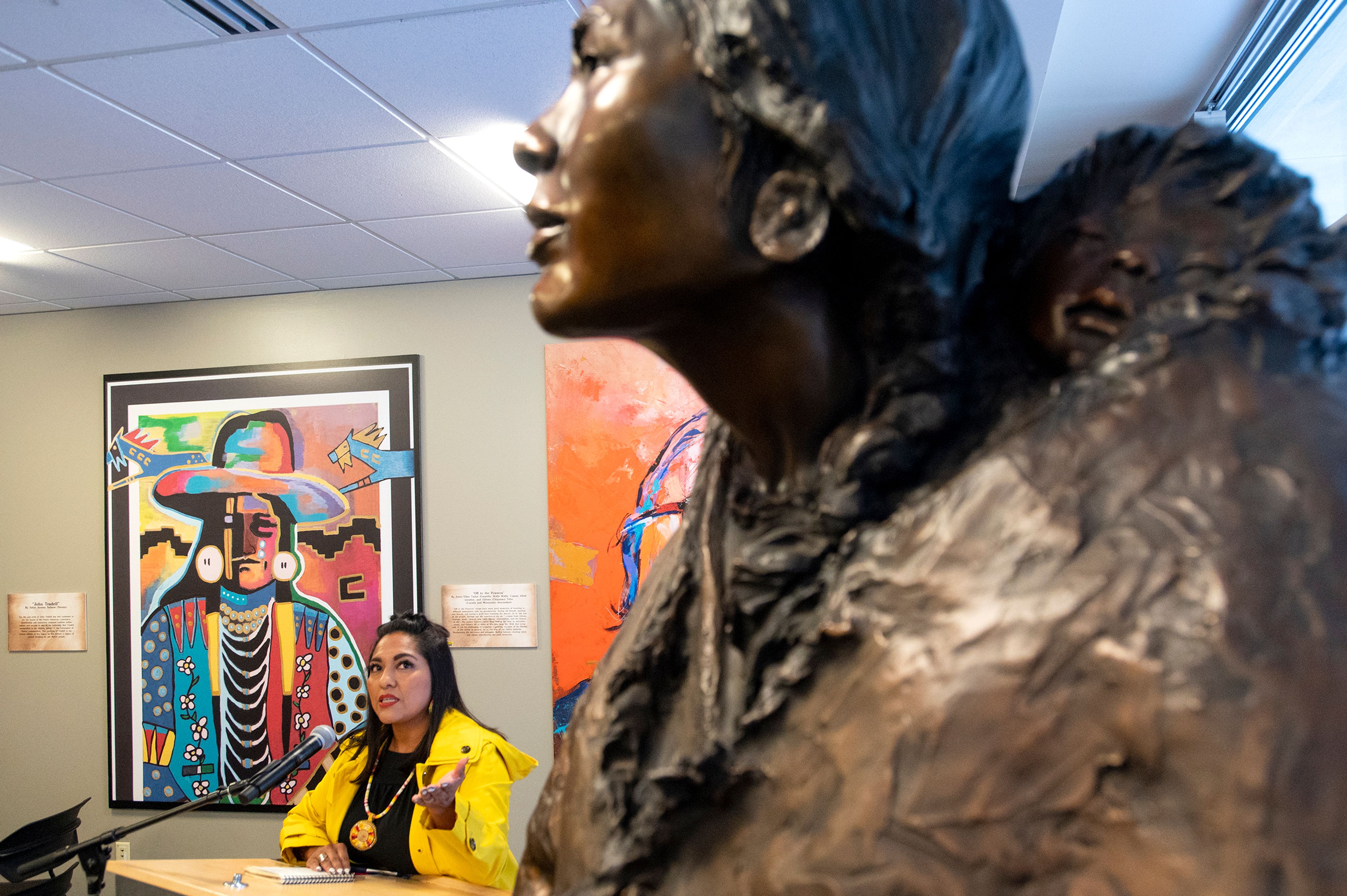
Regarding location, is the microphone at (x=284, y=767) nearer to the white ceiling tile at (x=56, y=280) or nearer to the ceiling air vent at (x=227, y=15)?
the ceiling air vent at (x=227, y=15)

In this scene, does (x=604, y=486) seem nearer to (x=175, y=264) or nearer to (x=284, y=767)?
(x=284, y=767)

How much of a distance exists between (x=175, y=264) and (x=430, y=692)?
228 cm

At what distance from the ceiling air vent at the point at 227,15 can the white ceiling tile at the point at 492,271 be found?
2061mm

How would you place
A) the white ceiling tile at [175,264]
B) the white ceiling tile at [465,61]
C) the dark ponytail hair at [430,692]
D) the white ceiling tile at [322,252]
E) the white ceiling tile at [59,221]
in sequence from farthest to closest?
the white ceiling tile at [175,264]
the white ceiling tile at [322,252]
the white ceiling tile at [59,221]
the dark ponytail hair at [430,692]
the white ceiling tile at [465,61]

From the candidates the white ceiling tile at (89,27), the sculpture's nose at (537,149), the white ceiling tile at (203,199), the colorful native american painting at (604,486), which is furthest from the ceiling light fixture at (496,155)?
the sculpture's nose at (537,149)

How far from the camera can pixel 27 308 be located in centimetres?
504

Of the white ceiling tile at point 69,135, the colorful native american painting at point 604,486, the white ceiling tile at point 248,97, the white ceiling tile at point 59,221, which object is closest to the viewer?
the white ceiling tile at point 248,97

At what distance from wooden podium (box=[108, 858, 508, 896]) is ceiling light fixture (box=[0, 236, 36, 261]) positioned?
2.42m

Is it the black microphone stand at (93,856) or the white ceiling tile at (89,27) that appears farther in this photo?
the black microphone stand at (93,856)

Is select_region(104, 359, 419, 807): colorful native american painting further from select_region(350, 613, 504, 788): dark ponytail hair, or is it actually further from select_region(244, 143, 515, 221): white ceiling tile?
select_region(350, 613, 504, 788): dark ponytail hair

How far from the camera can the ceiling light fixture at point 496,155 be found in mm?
3035

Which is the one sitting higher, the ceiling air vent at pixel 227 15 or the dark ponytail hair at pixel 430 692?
the ceiling air vent at pixel 227 15

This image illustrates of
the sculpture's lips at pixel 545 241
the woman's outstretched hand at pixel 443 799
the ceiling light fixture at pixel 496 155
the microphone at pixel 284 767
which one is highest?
the ceiling light fixture at pixel 496 155

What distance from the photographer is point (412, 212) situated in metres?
3.71
